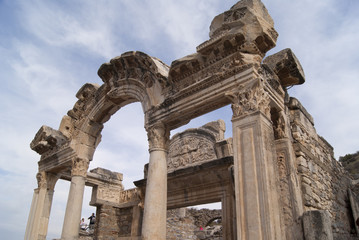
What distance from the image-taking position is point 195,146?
10555mm

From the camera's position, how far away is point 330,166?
23.6ft

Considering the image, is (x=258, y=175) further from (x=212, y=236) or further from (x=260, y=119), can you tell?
(x=212, y=236)

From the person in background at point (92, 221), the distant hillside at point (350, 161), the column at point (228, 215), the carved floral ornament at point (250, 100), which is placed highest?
the distant hillside at point (350, 161)

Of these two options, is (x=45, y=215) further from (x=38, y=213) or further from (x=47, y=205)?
(x=47, y=205)

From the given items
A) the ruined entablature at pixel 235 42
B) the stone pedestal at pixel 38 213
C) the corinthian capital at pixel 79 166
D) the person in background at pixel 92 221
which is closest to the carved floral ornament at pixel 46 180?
the stone pedestal at pixel 38 213

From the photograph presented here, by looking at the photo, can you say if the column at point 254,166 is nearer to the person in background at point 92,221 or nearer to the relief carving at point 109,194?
the relief carving at point 109,194

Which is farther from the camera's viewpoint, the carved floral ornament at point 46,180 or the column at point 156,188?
the carved floral ornament at point 46,180

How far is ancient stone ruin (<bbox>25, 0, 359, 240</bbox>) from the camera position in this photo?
4.68 m

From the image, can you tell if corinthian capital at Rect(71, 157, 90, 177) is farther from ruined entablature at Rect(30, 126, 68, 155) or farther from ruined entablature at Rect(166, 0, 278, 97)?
ruined entablature at Rect(166, 0, 278, 97)

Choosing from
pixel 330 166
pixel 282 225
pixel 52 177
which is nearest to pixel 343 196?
pixel 330 166

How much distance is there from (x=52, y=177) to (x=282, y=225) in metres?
8.60

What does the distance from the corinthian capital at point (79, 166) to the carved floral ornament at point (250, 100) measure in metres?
5.40

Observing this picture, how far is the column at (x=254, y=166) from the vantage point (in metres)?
4.15

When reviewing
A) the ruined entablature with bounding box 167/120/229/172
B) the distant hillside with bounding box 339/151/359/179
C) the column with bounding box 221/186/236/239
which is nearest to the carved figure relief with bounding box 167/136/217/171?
the ruined entablature with bounding box 167/120/229/172
